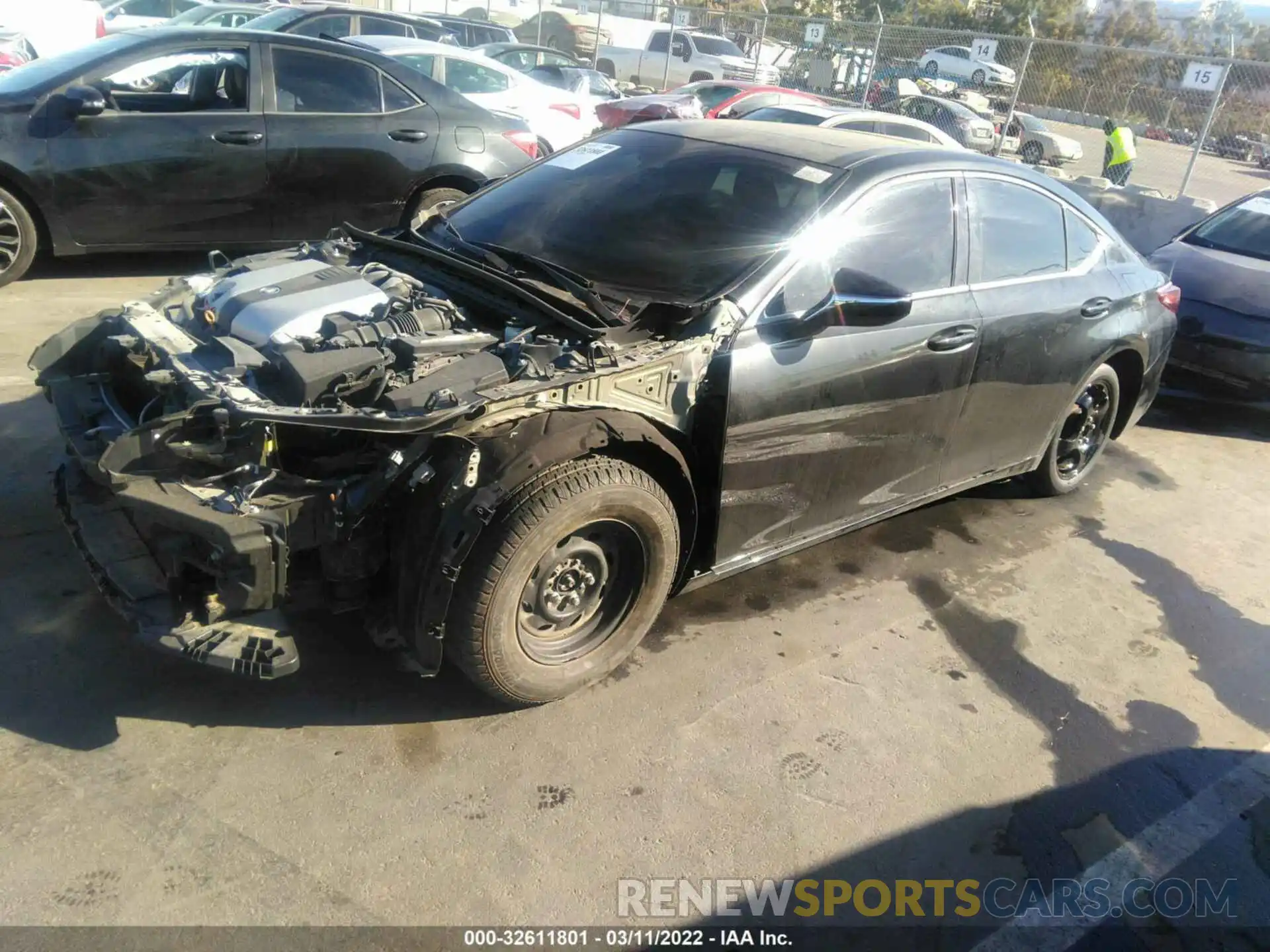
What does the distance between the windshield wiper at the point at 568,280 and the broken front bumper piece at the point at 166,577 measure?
1321 mm

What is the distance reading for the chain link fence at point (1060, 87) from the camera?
1209 centimetres

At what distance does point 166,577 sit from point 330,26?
1232 cm

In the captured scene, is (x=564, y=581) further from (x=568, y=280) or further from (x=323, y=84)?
(x=323, y=84)

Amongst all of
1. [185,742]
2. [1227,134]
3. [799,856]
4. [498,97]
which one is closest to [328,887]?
[185,742]

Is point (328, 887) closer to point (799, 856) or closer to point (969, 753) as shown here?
point (799, 856)

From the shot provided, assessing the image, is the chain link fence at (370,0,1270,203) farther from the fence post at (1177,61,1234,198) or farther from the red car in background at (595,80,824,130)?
the red car in background at (595,80,824,130)

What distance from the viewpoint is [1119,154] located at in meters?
12.5

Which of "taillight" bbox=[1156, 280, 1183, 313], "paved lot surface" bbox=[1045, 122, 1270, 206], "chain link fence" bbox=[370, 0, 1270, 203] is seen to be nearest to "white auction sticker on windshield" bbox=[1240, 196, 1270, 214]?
"taillight" bbox=[1156, 280, 1183, 313]

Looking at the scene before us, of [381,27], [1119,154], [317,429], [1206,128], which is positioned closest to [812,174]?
[317,429]

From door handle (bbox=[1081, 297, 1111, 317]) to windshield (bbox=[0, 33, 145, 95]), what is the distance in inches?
240

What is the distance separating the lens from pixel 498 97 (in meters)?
11.0

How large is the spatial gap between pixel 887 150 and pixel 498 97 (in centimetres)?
813

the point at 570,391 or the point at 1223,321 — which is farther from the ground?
the point at 570,391

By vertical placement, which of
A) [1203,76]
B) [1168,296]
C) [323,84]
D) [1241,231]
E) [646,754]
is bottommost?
[646,754]
